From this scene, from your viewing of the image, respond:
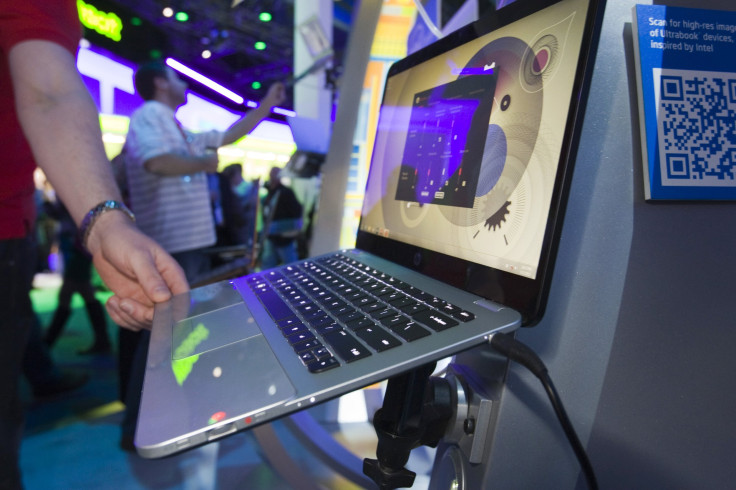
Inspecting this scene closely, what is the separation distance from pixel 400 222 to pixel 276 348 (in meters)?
0.32

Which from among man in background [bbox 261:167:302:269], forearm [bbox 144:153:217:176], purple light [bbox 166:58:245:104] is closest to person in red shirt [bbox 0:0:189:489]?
forearm [bbox 144:153:217:176]

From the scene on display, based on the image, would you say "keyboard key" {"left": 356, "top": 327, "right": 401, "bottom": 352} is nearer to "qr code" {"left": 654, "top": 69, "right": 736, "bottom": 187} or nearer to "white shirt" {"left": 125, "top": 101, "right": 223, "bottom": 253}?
"qr code" {"left": 654, "top": 69, "right": 736, "bottom": 187}

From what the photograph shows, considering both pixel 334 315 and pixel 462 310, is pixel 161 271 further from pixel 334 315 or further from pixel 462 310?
pixel 462 310

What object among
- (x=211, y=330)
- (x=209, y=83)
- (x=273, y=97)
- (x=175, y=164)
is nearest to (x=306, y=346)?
(x=211, y=330)

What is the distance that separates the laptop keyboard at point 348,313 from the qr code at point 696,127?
250 mm

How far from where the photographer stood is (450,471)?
1.53 feet

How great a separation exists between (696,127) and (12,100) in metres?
1.04

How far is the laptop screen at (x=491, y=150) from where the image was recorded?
375mm

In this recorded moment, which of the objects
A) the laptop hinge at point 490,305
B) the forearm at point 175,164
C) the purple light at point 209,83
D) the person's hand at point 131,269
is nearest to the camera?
the laptop hinge at point 490,305

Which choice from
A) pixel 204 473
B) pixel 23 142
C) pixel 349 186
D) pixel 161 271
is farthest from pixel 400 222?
pixel 204 473

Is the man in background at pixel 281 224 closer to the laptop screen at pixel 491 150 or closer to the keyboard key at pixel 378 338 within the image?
the laptop screen at pixel 491 150

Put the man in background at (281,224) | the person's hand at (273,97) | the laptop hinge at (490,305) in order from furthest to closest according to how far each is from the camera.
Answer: the man in background at (281,224) → the person's hand at (273,97) → the laptop hinge at (490,305)

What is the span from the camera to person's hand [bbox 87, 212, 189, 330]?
569 mm

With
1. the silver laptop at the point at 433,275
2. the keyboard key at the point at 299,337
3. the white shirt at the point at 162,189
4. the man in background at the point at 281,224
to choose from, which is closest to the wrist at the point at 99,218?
the silver laptop at the point at 433,275
